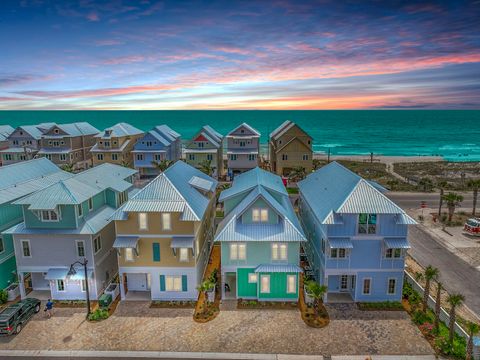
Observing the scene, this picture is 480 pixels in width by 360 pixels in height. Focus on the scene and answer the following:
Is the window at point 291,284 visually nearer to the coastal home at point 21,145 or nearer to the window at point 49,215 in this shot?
the window at point 49,215

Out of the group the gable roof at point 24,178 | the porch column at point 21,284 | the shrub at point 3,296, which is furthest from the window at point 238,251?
the gable roof at point 24,178

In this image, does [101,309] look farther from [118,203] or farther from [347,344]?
[347,344]

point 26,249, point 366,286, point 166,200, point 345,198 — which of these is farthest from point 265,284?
point 26,249

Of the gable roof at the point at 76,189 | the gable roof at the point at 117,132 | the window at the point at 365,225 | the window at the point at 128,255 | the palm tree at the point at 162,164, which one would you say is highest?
the gable roof at the point at 117,132

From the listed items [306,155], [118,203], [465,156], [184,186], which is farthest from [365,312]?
[465,156]

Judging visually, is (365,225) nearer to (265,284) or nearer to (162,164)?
(265,284)
